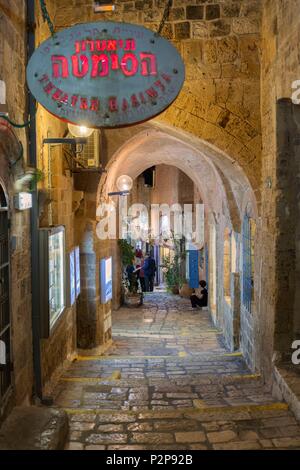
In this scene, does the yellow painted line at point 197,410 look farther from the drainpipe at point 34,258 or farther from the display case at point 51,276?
the display case at point 51,276

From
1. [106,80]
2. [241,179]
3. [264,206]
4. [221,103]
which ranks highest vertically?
[221,103]

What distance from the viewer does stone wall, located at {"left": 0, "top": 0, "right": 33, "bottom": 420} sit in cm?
421

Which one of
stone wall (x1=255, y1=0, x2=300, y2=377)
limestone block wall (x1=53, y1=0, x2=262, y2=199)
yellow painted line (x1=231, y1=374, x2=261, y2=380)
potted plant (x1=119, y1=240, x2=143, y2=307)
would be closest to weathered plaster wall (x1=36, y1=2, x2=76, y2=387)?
limestone block wall (x1=53, y1=0, x2=262, y2=199)

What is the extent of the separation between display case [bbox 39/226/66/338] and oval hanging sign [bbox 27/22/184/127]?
5.72 ft

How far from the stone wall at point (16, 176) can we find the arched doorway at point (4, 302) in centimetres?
7

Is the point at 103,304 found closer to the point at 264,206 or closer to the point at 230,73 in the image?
the point at 264,206

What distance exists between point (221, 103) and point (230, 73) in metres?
0.41

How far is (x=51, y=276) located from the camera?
241 inches

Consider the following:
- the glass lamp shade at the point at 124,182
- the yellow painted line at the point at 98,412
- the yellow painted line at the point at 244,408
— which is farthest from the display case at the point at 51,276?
the glass lamp shade at the point at 124,182

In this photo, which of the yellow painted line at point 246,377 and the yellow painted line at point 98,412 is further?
the yellow painted line at point 246,377

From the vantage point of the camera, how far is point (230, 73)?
20.7ft

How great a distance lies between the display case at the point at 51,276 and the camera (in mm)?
5117

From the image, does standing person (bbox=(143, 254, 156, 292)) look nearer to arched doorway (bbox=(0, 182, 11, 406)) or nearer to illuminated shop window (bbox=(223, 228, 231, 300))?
illuminated shop window (bbox=(223, 228, 231, 300))
